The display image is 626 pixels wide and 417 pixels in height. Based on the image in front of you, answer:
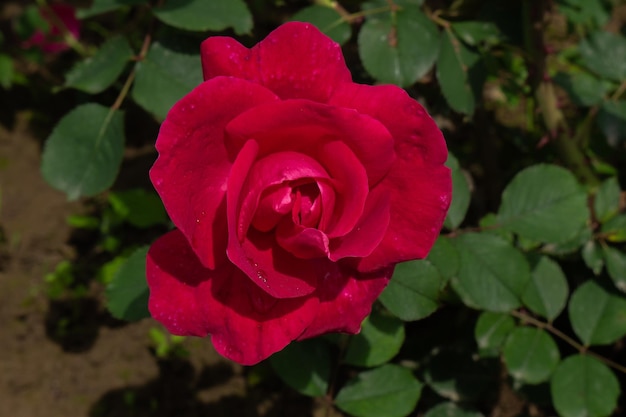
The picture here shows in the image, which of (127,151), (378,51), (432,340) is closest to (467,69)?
(378,51)

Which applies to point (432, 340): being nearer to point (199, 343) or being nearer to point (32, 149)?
point (199, 343)

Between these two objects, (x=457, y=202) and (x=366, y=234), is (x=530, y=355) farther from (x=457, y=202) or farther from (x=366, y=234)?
(x=366, y=234)

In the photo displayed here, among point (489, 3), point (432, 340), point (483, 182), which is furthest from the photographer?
point (483, 182)

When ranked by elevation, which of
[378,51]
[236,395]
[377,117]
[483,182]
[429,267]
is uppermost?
[377,117]

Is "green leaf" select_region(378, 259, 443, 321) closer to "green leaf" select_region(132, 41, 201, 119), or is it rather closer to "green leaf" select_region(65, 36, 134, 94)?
"green leaf" select_region(132, 41, 201, 119)

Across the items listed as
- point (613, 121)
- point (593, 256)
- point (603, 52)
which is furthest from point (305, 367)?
point (603, 52)

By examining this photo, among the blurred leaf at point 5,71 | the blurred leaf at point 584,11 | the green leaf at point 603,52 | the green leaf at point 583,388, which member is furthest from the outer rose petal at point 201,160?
the blurred leaf at point 5,71

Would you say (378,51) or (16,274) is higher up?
(378,51)

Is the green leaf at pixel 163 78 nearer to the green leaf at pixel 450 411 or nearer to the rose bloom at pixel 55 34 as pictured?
the green leaf at pixel 450 411
